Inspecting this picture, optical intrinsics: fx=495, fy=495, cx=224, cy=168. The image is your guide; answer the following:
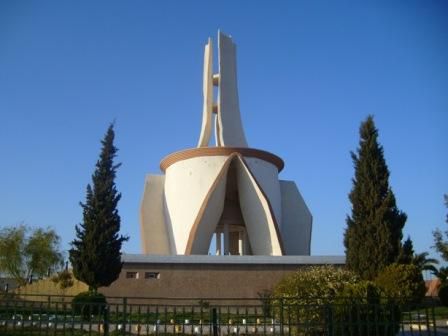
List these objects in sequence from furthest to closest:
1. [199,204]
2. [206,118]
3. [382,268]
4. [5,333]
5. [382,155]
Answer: [206,118], [199,204], [382,155], [382,268], [5,333]

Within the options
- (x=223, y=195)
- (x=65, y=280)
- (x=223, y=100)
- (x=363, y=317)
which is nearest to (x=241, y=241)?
(x=223, y=195)

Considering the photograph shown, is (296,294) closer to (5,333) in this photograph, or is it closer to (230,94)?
A: (5,333)

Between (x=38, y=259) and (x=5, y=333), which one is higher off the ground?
(x=38, y=259)

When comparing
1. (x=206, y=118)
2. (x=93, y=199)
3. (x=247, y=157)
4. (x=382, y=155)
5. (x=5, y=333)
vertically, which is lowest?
(x=5, y=333)

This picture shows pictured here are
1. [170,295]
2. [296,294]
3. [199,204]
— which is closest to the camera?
[296,294]

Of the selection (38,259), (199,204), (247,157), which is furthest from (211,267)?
(38,259)

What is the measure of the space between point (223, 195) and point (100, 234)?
9100 mm

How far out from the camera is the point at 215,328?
25.6 feet

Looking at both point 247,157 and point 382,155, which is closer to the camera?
point 382,155

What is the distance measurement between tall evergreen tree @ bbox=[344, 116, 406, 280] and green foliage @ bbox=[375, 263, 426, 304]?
102 centimetres

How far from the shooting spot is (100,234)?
51.7 ft

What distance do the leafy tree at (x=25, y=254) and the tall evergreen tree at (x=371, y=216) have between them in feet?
63.7

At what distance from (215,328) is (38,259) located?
24.1 m

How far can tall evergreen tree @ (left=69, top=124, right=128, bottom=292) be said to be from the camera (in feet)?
50.9
